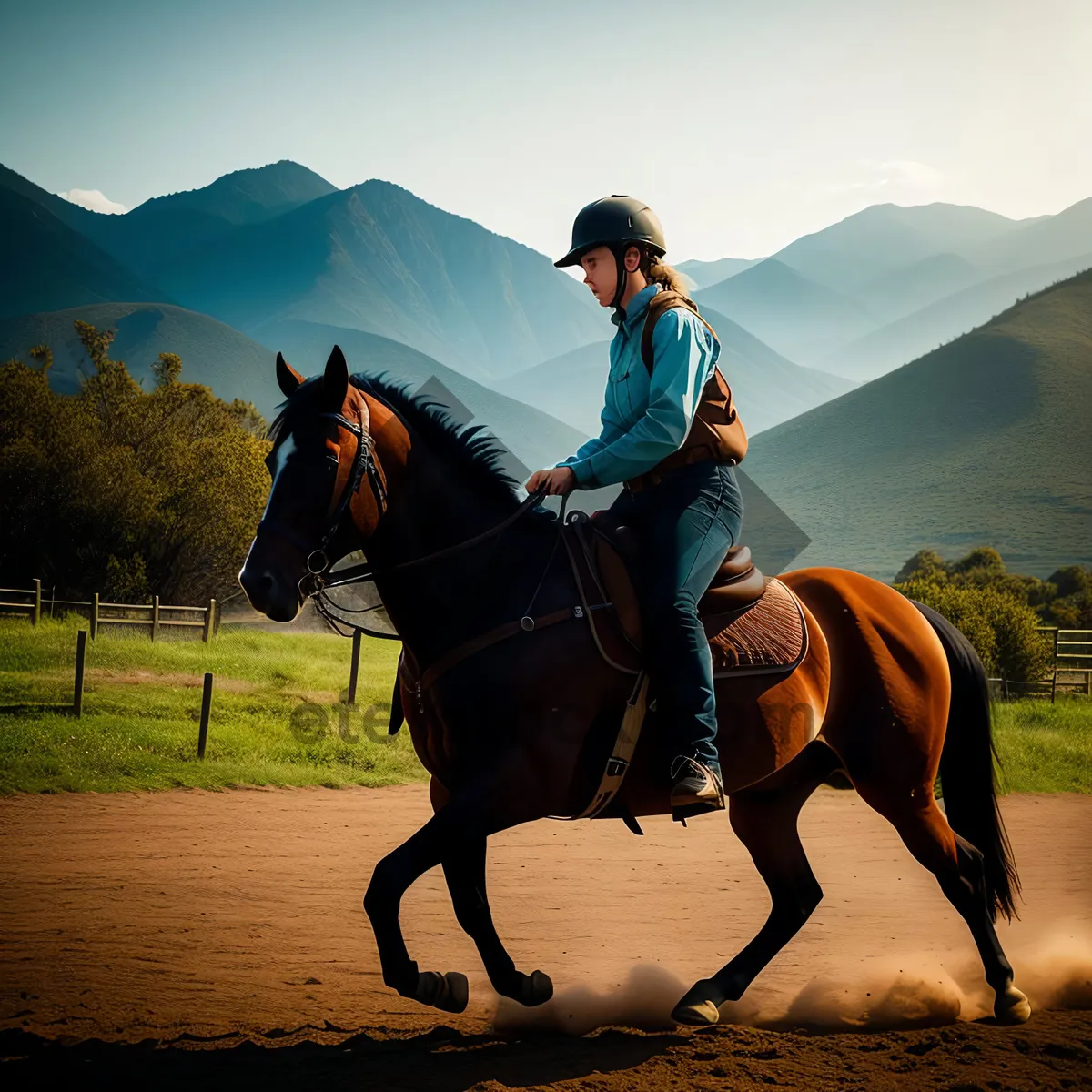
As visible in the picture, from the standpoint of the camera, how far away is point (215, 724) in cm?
1522

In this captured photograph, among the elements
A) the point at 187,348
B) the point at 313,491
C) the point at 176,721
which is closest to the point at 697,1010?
the point at 313,491

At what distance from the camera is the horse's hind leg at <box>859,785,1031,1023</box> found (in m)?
4.87

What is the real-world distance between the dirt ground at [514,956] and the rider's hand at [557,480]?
2.26 m

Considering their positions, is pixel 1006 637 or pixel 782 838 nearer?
pixel 782 838

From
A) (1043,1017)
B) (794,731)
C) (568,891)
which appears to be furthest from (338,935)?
(1043,1017)

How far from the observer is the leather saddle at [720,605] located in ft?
13.6

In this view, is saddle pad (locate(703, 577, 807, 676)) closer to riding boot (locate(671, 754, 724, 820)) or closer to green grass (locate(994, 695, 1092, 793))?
riding boot (locate(671, 754, 724, 820))

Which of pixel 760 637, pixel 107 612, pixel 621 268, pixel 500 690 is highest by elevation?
pixel 621 268

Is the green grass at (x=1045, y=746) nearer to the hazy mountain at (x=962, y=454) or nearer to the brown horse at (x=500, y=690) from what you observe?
the brown horse at (x=500, y=690)

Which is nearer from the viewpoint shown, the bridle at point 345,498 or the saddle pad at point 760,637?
the bridle at point 345,498

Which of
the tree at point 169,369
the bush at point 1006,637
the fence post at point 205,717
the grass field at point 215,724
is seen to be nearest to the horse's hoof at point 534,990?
the grass field at point 215,724

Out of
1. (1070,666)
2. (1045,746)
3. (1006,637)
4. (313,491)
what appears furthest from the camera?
(1070,666)

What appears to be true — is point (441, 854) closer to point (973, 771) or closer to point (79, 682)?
point (973, 771)

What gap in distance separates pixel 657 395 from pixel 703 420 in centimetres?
34
